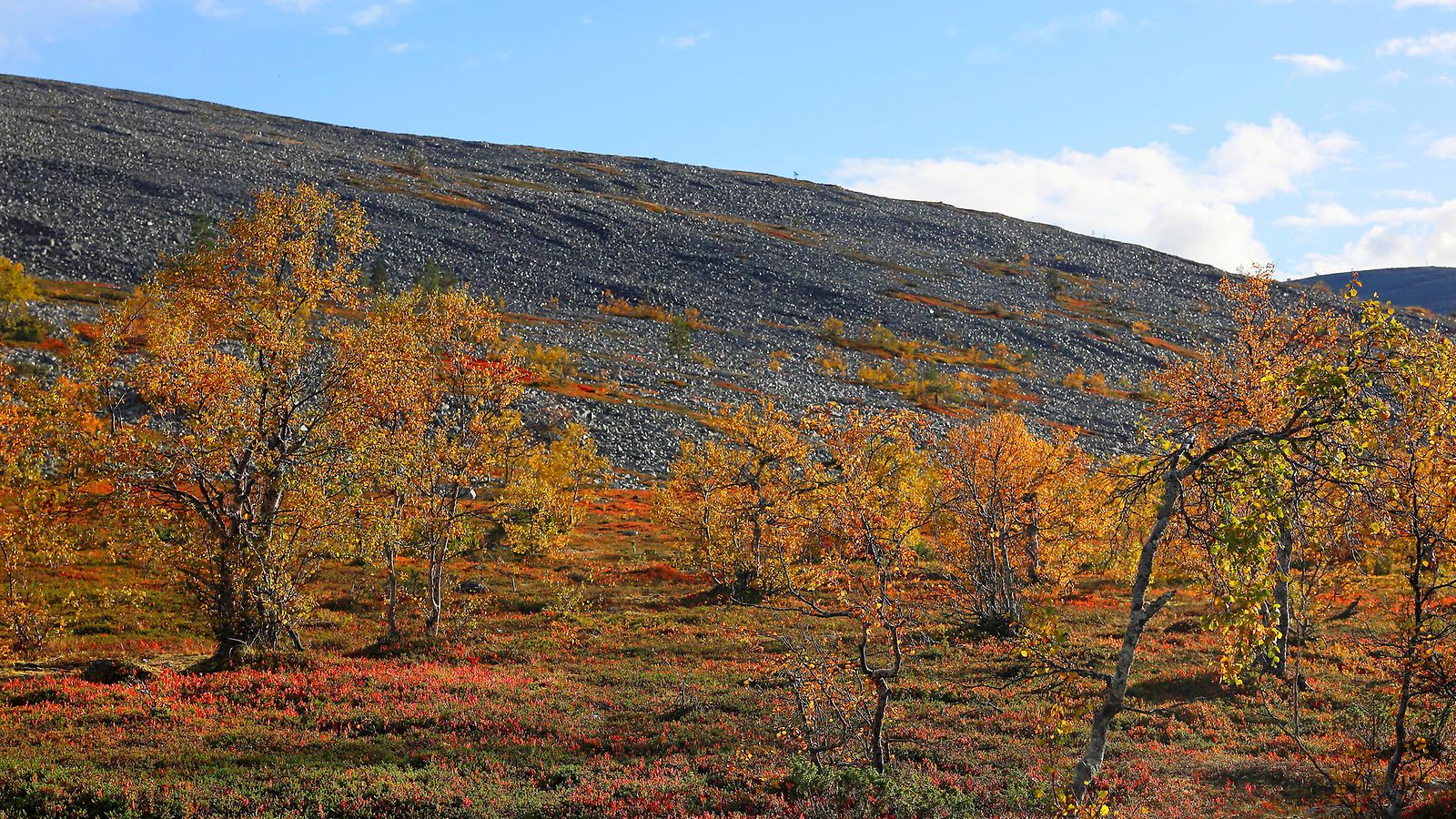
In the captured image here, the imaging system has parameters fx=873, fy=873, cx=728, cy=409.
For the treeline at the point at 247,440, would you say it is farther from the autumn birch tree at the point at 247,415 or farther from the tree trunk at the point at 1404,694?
the tree trunk at the point at 1404,694

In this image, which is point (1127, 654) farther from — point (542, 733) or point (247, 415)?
point (247, 415)

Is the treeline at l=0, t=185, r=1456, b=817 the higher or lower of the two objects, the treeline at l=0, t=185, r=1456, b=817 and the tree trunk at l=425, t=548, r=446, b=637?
the higher

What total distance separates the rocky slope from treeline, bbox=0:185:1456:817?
52813 millimetres

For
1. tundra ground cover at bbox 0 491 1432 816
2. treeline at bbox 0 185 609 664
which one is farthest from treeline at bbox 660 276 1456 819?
treeline at bbox 0 185 609 664

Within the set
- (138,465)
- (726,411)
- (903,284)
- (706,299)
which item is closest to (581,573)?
(726,411)

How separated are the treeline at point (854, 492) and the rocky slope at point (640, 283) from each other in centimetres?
5281

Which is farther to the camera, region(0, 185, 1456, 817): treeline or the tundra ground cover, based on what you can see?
the tundra ground cover

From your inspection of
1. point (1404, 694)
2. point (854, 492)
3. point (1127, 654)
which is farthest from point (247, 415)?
point (1404, 694)

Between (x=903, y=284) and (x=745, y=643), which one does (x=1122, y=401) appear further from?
(x=745, y=643)

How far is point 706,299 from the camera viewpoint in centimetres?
15712

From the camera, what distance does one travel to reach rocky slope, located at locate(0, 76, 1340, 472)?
10900cm

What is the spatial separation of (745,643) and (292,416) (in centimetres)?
1785

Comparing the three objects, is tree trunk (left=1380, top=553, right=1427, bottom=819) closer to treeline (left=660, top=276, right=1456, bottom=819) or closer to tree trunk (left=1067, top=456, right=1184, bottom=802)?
treeline (left=660, top=276, right=1456, bottom=819)

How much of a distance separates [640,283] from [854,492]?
147 meters
